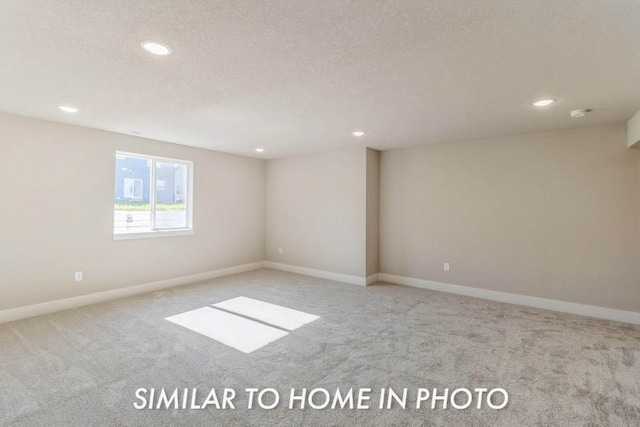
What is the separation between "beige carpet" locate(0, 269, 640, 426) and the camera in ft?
6.46

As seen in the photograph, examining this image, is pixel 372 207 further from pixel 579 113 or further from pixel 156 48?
pixel 156 48

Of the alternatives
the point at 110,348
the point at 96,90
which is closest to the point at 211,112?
the point at 96,90

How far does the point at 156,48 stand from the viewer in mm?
2025

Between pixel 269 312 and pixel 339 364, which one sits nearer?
pixel 339 364

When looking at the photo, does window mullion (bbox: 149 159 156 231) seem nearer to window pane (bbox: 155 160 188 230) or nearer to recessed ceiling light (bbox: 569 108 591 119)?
window pane (bbox: 155 160 188 230)

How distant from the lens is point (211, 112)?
3385 mm

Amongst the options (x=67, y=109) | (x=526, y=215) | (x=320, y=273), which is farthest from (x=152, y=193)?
(x=526, y=215)

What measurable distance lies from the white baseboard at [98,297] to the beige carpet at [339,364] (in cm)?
20

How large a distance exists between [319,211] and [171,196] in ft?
8.42

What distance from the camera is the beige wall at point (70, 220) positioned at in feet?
11.7

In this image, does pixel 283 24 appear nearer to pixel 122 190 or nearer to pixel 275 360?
pixel 275 360

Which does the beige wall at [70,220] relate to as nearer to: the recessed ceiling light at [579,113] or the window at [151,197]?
the window at [151,197]

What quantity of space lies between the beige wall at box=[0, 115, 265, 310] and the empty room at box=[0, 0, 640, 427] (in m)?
0.03

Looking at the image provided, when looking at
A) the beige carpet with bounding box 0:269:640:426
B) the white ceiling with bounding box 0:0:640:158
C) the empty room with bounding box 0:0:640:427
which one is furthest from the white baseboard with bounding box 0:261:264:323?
the white ceiling with bounding box 0:0:640:158
